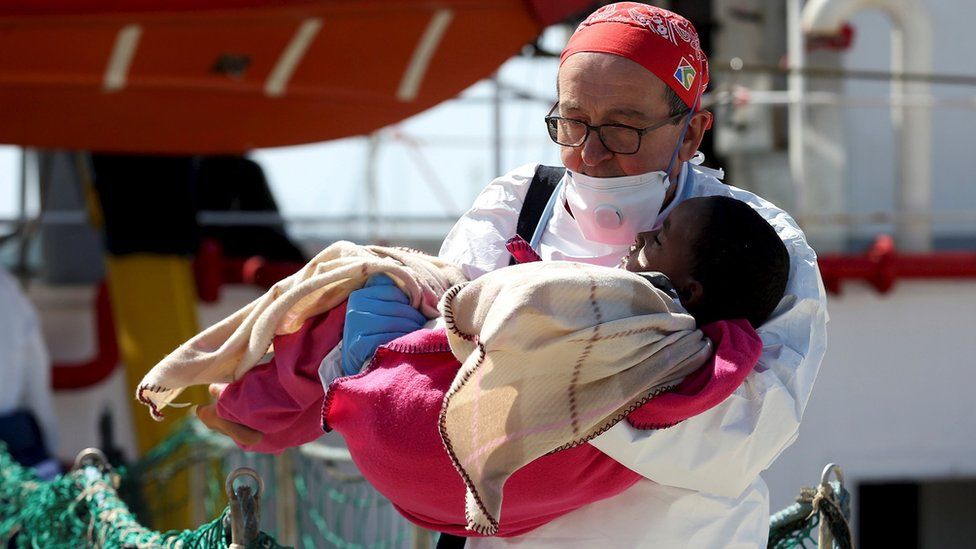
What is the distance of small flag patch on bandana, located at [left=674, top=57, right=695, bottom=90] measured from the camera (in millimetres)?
1418

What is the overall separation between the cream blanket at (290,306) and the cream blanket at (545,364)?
0.24 m

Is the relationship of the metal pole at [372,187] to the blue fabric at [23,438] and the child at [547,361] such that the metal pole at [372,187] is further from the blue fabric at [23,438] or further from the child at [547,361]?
the child at [547,361]

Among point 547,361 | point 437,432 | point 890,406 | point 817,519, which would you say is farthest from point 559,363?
point 890,406

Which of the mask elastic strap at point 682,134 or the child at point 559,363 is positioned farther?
the mask elastic strap at point 682,134

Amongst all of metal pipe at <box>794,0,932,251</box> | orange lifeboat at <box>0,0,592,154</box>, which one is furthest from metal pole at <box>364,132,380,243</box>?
metal pipe at <box>794,0,932,251</box>

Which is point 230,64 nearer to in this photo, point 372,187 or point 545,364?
point 372,187

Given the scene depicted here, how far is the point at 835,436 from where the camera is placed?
4246 mm

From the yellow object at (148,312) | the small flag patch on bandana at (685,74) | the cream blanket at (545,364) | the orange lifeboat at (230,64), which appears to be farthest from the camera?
the yellow object at (148,312)

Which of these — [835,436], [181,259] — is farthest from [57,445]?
[835,436]

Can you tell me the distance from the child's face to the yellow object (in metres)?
3.12

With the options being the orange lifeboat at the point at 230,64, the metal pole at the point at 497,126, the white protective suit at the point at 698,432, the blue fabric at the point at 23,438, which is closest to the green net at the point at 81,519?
the white protective suit at the point at 698,432

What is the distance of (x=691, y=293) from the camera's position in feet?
4.16

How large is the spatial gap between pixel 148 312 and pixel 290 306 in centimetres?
296

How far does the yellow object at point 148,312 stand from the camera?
419 centimetres
